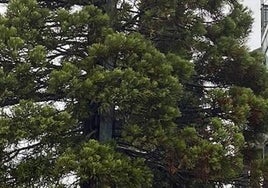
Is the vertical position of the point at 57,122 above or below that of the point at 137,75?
below

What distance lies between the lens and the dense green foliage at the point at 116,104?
6.72m

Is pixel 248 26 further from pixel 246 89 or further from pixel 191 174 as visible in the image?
pixel 191 174

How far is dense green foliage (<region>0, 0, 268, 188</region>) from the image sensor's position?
672 centimetres

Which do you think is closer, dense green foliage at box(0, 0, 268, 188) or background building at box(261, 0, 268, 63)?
dense green foliage at box(0, 0, 268, 188)

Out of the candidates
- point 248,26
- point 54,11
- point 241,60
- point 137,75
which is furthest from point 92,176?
point 248,26

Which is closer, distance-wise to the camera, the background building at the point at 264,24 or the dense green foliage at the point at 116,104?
the dense green foliage at the point at 116,104

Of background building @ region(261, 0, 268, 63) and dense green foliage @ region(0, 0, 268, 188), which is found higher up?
background building @ region(261, 0, 268, 63)

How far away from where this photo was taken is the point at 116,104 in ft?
22.7

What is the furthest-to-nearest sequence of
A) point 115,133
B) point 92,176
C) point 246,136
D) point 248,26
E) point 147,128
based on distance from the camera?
point 248,26 < point 246,136 < point 115,133 < point 147,128 < point 92,176

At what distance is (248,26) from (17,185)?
4.30 m

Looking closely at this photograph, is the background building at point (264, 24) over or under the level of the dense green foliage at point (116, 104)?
over

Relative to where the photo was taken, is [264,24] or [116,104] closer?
[116,104]

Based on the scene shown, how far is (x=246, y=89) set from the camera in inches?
307

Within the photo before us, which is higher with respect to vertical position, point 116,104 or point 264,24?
point 264,24
